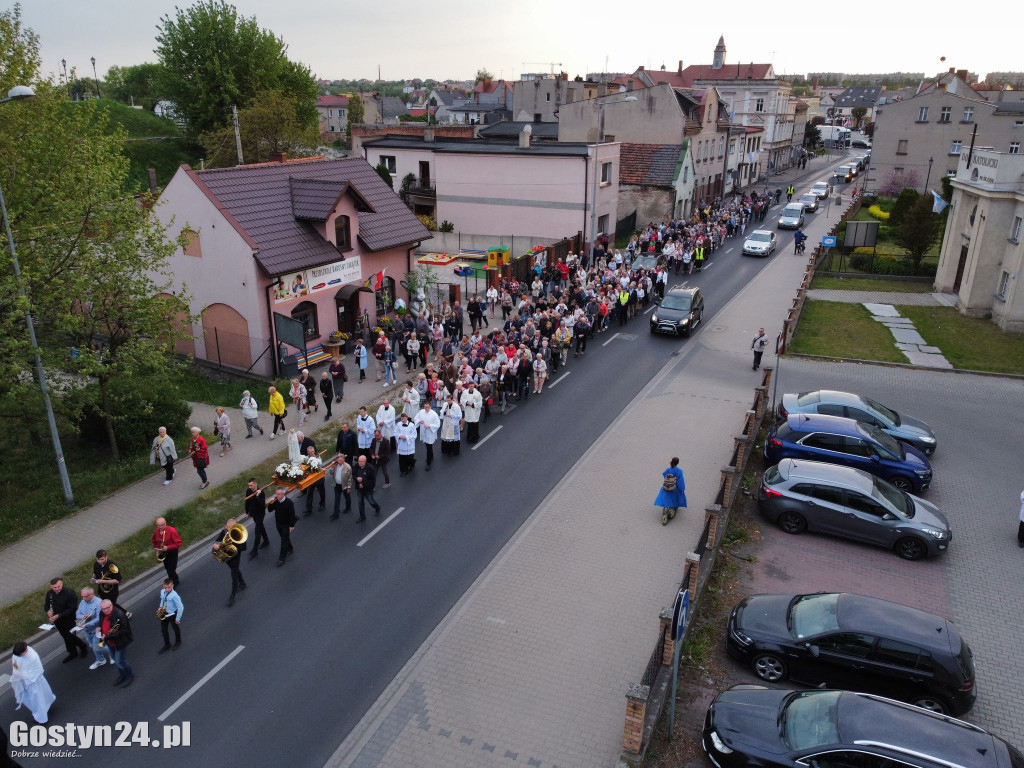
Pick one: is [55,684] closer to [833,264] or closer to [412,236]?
[412,236]

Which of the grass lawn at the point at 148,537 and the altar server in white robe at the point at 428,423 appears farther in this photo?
the altar server in white robe at the point at 428,423

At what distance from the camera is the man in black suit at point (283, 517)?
13148mm

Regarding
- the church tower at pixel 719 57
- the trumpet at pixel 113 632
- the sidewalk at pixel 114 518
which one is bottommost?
the sidewalk at pixel 114 518

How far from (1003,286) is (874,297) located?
576 cm

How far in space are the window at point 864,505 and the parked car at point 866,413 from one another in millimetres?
3812

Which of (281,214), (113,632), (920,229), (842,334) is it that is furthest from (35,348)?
(920,229)

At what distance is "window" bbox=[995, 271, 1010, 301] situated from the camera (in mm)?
28328

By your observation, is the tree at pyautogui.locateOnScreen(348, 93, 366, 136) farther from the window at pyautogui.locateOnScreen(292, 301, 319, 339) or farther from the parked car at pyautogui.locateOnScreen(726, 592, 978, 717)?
the parked car at pyautogui.locateOnScreen(726, 592, 978, 717)

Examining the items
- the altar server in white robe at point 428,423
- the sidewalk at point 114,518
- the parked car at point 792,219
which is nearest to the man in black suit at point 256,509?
the sidewalk at point 114,518

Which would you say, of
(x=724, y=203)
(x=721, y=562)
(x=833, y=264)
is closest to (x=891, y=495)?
(x=721, y=562)

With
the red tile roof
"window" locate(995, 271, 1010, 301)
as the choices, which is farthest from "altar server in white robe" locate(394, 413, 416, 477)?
"window" locate(995, 271, 1010, 301)

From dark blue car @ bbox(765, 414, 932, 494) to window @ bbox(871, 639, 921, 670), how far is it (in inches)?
268

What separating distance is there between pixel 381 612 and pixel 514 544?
3034 mm

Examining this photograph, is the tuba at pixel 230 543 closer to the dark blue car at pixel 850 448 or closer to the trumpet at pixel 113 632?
the trumpet at pixel 113 632
